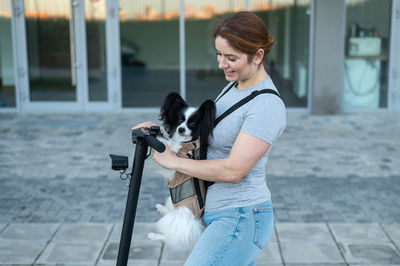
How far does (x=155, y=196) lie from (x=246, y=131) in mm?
3916

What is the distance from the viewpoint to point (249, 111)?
7.76ft

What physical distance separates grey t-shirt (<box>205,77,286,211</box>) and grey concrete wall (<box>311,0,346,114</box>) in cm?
896

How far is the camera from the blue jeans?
7.56 ft

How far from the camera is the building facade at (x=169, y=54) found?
442 inches

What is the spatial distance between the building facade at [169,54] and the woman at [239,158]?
8923 mm

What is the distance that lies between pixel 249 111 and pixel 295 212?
3406 mm

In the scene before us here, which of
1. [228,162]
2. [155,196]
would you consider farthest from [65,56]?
[228,162]

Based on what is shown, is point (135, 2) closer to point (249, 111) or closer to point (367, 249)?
point (367, 249)

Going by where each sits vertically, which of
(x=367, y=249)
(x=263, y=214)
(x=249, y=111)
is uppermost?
(x=249, y=111)

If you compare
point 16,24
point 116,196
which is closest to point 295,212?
point 116,196

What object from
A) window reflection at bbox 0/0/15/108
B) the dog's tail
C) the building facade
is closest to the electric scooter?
the dog's tail

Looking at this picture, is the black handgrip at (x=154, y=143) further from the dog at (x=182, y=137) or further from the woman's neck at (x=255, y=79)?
the woman's neck at (x=255, y=79)

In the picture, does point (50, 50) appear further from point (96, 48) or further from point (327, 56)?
point (327, 56)

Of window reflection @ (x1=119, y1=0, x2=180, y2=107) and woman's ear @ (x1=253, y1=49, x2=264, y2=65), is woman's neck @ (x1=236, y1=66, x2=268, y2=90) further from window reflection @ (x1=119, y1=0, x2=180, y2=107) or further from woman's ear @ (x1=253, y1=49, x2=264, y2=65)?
window reflection @ (x1=119, y1=0, x2=180, y2=107)
